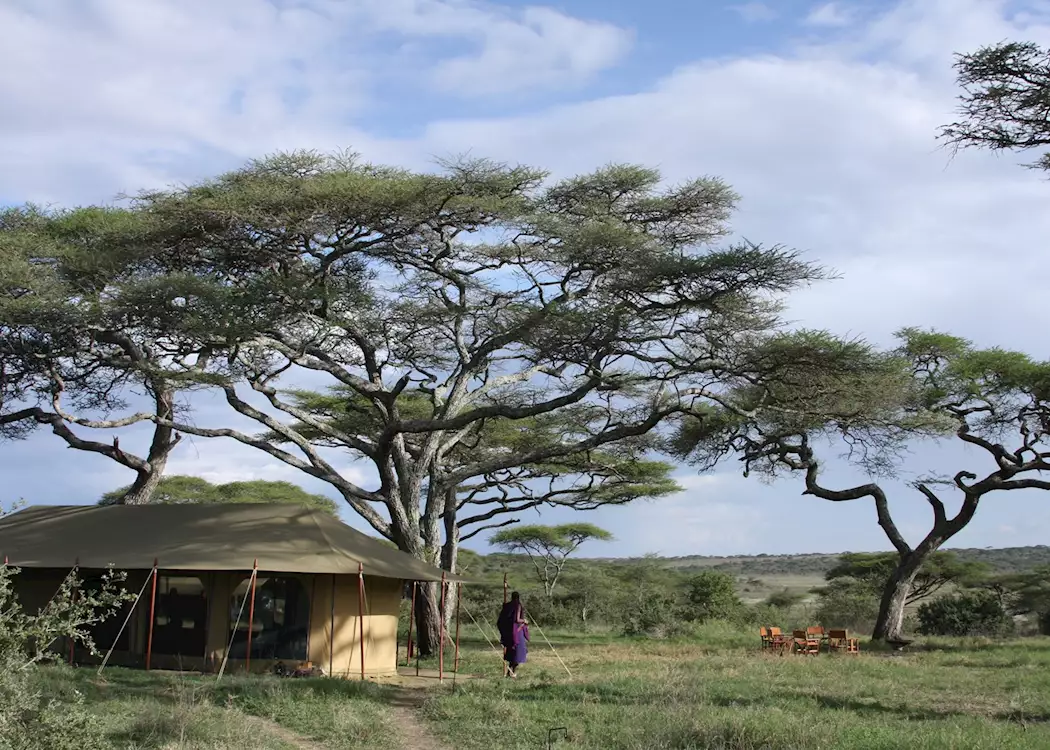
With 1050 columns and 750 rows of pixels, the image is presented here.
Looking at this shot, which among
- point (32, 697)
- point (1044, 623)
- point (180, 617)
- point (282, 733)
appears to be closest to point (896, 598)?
point (1044, 623)

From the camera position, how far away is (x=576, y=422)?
23.6 m

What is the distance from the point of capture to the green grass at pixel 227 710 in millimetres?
8273

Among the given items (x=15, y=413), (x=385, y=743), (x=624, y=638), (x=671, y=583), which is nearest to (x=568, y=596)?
(x=671, y=583)

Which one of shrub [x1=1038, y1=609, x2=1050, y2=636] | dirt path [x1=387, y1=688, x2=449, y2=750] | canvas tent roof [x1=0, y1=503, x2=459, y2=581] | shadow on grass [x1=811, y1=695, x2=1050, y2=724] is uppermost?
canvas tent roof [x1=0, y1=503, x2=459, y2=581]

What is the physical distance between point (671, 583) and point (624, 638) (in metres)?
13.9

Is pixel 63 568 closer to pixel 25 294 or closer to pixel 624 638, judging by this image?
pixel 25 294

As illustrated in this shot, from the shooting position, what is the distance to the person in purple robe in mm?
14445

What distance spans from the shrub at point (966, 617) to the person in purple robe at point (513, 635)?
16163 millimetres

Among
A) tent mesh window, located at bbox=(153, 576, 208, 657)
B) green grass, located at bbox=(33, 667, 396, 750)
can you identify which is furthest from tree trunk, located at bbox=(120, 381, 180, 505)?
green grass, located at bbox=(33, 667, 396, 750)

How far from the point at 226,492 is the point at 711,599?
1524 cm

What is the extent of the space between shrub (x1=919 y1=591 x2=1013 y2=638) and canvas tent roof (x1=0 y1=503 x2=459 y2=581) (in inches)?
666

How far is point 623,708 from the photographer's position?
988cm

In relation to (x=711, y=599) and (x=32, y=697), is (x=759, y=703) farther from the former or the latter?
(x=711, y=599)

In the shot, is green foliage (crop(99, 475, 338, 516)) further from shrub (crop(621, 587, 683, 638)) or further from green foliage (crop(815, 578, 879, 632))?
green foliage (crop(815, 578, 879, 632))
